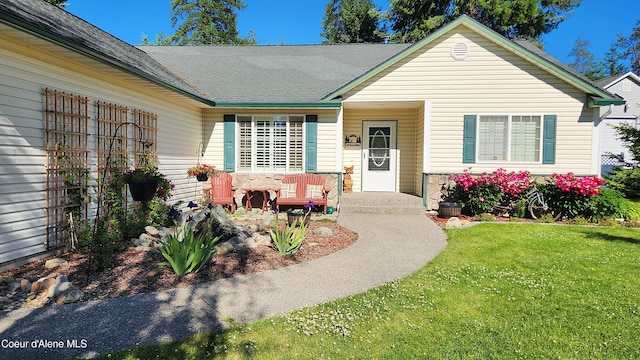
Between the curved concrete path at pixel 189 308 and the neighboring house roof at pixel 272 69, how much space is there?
17.2 ft

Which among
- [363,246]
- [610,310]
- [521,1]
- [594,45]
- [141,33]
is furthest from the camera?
[594,45]

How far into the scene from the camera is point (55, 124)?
16.1ft

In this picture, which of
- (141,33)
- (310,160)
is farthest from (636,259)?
(141,33)

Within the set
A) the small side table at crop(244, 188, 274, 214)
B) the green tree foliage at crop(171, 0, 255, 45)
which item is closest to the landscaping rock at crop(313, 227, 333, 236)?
the small side table at crop(244, 188, 274, 214)

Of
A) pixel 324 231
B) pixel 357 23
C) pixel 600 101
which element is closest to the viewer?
pixel 324 231

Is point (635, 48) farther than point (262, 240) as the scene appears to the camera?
Yes

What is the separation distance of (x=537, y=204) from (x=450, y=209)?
213cm

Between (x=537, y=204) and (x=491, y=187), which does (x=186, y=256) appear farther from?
(x=537, y=204)

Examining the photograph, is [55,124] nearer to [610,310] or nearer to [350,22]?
[610,310]

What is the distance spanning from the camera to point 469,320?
3117mm

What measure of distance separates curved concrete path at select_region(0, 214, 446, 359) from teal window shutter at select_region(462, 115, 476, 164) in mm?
4617

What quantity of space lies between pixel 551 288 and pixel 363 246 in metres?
2.67

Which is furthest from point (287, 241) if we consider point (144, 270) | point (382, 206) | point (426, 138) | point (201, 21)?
point (201, 21)

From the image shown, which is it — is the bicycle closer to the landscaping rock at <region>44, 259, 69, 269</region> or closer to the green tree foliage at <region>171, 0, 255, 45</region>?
the landscaping rock at <region>44, 259, 69, 269</region>
